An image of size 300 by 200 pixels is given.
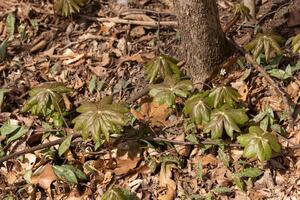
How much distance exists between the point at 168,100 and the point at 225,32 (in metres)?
0.76

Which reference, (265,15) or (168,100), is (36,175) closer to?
(168,100)

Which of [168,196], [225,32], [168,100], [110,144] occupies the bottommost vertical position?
[168,196]

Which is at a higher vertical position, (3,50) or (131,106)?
(3,50)

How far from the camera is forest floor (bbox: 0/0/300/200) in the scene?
3250 mm

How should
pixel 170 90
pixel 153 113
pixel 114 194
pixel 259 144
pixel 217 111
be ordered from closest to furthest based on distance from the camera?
pixel 259 144, pixel 114 194, pixel 217 111, pixel 170 90, pixel 153 113

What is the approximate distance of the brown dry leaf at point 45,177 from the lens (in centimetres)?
340

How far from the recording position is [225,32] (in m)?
3.69

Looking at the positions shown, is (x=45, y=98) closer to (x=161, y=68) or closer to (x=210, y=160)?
(x=161, y=68)

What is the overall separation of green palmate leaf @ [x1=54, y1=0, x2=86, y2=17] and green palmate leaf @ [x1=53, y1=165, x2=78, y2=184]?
136cm

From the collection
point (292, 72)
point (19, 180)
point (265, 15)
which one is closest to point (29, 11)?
point (19, 180)

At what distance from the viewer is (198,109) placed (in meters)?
3.22

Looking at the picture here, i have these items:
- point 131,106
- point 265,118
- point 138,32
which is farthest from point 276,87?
point 138,32

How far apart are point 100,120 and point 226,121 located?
0.77 m

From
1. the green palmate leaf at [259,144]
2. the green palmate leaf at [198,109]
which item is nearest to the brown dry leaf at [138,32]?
the green palmate leaf at [198,109]
